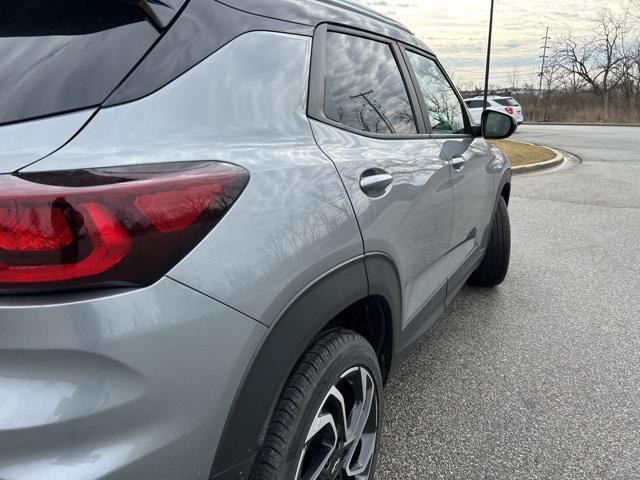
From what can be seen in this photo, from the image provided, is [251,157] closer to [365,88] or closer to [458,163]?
[365,88]

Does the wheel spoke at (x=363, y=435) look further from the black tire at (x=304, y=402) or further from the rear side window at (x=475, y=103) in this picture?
the rear side window at (x=475, y=103)

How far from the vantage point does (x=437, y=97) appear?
9.78ft

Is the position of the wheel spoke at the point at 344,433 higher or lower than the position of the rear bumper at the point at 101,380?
lower

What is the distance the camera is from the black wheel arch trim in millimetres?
1247

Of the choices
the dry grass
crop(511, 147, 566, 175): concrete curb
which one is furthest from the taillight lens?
the dry grass

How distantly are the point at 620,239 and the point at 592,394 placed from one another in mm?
3650

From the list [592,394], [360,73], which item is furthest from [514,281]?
[360,73]

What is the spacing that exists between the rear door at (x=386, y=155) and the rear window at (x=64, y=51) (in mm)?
600

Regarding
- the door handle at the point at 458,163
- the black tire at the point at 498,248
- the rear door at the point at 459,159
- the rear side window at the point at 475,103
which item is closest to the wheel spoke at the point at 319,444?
the rear door at the point at 459,159

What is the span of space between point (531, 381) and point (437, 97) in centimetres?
168

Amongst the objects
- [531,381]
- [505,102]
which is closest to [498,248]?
[531,381]

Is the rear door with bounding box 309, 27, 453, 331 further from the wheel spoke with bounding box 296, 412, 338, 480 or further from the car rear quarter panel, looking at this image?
the wheel spoke with bounding box 296, 412, 338, 480

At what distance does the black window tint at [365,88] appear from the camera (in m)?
1.87

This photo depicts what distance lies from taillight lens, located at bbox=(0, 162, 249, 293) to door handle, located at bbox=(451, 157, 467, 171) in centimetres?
177
